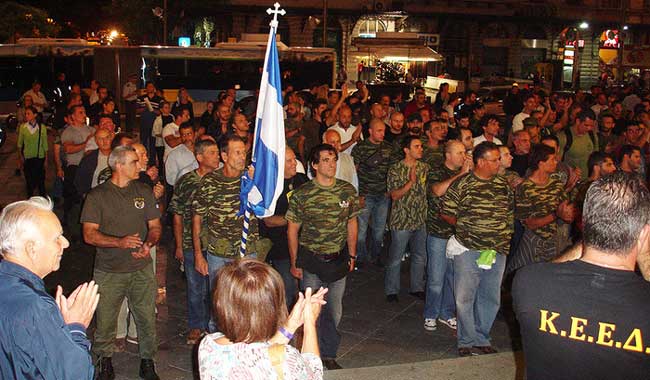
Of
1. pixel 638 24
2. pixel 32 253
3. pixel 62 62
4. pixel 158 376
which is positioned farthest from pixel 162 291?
pixel 638 24

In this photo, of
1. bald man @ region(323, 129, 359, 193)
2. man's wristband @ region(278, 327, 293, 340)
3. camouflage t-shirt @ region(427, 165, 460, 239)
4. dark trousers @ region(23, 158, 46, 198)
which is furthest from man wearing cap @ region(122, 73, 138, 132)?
man's wristband @ region(278, 327, 293, 340)

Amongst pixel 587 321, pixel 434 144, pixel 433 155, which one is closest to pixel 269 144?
pixel 587 321

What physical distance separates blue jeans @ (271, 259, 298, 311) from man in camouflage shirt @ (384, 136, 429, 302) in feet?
4.88

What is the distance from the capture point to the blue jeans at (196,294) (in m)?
6.76

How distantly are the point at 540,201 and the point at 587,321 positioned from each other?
411 cm

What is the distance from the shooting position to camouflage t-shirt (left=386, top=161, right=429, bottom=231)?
7820 mm

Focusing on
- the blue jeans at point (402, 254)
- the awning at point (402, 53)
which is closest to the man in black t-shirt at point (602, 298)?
the blue jeans at point (402, 254)

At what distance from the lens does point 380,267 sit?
→ 30.6 ft

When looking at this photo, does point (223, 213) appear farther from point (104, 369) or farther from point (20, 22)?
point (20, 22)

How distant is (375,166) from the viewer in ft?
29.6

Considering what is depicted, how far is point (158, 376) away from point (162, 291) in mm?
2167

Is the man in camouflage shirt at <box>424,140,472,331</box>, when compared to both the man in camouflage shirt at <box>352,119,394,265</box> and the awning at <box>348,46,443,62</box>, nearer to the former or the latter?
the man in camouflage shirt at <box>352,119,394,265</box>

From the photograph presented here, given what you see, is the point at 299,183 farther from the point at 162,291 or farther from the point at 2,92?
the point at 2,92

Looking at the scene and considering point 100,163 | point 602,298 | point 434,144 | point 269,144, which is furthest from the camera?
point 434,144
